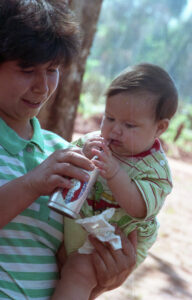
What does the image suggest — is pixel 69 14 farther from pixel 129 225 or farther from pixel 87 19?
pixel 87 19

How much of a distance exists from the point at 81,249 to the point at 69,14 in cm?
73

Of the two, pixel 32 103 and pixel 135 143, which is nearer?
pixel 32 103

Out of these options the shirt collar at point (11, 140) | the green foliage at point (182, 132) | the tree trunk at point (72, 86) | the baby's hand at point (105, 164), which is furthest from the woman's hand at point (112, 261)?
the green foliage at point (182, 132)

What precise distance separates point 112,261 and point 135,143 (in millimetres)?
384

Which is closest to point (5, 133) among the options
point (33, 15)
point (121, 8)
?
point (33, 15)

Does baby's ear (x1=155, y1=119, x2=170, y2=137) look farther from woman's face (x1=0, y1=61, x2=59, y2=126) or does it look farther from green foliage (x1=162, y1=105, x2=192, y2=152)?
green foliage (x1=162, y1=105, x2=192, y2=152)

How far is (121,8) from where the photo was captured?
1944 cm

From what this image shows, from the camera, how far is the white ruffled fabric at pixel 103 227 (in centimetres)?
120

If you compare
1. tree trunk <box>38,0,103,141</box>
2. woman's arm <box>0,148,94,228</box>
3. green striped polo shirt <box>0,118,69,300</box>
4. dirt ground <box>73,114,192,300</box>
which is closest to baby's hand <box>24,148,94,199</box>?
woman's arm <box>0,148,94,228</box>

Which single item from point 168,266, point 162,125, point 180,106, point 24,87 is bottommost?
point 168,266

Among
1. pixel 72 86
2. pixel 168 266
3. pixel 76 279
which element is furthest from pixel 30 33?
pixel 168 266

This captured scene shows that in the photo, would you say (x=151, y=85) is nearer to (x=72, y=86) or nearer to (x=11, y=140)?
(x=11, y=140)

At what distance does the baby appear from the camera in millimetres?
1314

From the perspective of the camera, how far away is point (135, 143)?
4.46 feet
